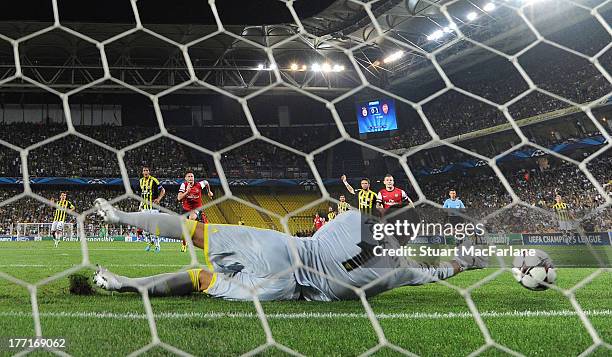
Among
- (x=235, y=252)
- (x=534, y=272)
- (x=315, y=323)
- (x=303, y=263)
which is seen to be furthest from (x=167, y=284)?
(x=534, y=272)

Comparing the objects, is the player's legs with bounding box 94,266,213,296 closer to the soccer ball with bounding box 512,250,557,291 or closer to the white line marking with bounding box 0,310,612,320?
the white line marking with bounding box 0,310,612,320

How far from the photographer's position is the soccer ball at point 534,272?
2.33m

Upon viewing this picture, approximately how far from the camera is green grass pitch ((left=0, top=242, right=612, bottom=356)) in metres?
1.57

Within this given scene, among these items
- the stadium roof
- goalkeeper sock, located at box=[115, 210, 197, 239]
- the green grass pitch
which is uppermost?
the stadium roof

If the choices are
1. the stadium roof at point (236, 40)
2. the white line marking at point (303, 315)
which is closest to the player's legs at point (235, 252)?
the white line marking at point (303, 315)

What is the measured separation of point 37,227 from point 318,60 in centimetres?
856

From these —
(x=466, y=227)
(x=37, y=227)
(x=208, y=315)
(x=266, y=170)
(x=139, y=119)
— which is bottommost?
(x=208, y=315)

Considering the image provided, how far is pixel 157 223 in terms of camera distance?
6.86 ft

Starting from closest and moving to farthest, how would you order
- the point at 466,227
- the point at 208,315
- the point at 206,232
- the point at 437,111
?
the point at 466,227
the point at 208,315
the point at 206,232
the point at 437,111

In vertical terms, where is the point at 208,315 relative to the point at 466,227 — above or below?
below

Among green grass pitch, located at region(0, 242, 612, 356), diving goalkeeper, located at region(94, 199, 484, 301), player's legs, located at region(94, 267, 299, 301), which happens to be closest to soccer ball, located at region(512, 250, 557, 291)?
green grass pitch, located at region(0, 242, 612, 356)

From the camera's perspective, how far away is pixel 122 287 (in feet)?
8.47

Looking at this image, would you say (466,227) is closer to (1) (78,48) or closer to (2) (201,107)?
(1) (78,48)

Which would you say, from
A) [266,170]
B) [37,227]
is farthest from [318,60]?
[37,227]
